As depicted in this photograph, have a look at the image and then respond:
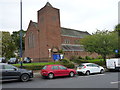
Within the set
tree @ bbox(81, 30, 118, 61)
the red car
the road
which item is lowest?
the road

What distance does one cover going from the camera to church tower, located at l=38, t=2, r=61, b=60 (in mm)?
37594

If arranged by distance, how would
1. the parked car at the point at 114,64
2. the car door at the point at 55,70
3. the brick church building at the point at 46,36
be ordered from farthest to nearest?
the brick church building at the point at 46,36
the parked car at the point at 114,64
the car door at the point at 55,70

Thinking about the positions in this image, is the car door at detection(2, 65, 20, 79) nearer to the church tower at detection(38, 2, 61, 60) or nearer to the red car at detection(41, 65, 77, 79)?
the red car at detection(41, 65, 77, 79)

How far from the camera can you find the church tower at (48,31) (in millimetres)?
37594

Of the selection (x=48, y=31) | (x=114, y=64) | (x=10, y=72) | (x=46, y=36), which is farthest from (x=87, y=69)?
(x=48, y=31)

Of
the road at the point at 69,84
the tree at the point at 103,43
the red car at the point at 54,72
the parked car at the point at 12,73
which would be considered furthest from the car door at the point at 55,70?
the tree at the point at 103,43

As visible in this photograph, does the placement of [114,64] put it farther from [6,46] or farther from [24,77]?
[6,46]

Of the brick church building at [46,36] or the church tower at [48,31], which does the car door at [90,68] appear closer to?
the brick church building at [46,36]

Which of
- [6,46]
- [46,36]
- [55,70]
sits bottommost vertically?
[55,70]

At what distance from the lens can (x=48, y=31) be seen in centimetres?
3800

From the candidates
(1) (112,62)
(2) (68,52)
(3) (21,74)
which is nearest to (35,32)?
(2) (68,52)

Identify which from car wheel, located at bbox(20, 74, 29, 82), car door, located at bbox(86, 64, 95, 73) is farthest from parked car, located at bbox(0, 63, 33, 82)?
car door, located at bbox(86, 64, 95, 73)

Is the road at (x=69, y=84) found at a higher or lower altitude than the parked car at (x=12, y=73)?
lower

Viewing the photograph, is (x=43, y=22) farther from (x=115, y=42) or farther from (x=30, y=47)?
(x=115, y=42)
